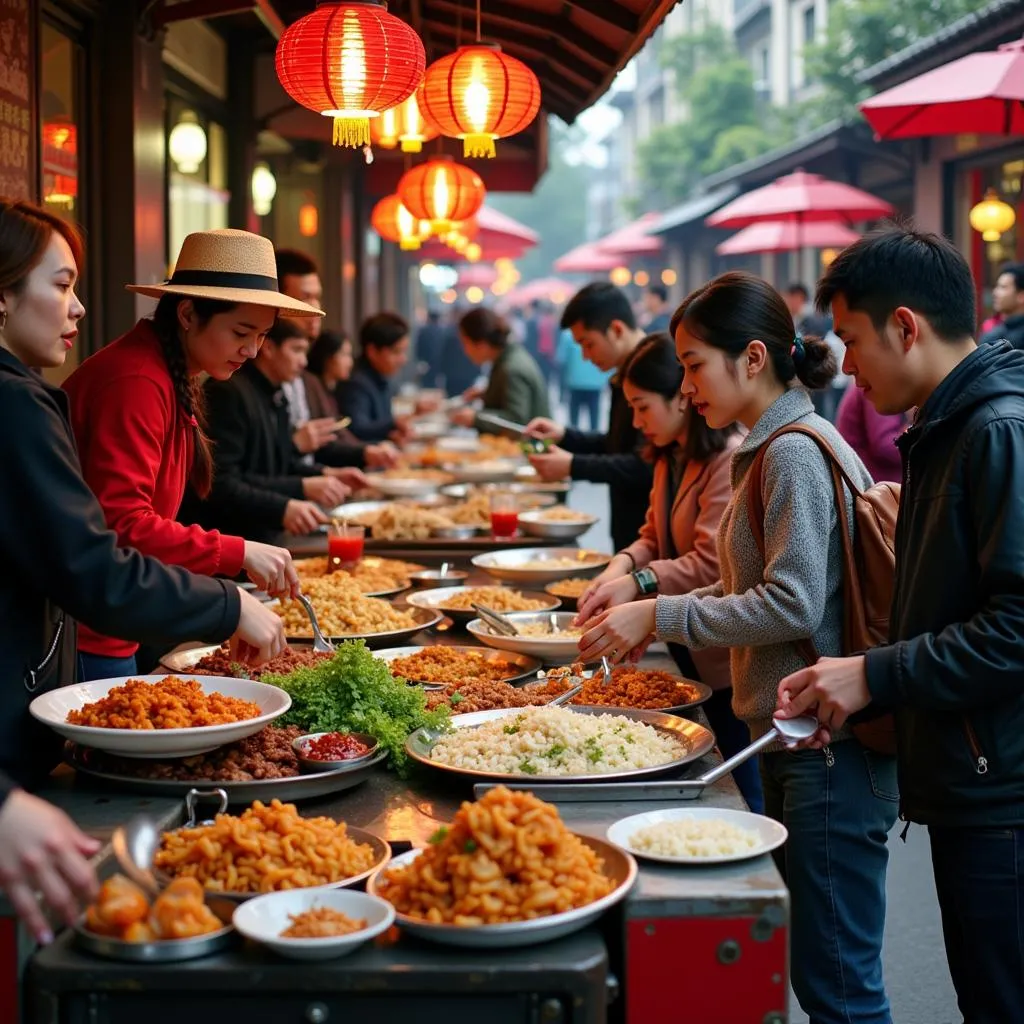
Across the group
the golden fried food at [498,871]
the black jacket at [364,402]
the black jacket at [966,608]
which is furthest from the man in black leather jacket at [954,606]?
the black jacket at [364,402]

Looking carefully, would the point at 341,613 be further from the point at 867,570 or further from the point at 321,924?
the point at 321,924

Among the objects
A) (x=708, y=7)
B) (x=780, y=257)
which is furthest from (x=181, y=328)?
(x=708, y=7)

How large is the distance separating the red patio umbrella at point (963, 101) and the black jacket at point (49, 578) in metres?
7.12

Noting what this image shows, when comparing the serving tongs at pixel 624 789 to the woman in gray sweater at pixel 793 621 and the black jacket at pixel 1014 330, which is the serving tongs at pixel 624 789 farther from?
the black jacket at pixel 1014 330

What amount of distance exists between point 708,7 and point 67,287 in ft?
156

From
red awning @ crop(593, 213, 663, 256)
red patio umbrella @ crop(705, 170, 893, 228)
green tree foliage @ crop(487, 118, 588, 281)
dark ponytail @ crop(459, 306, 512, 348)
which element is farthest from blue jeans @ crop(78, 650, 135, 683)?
green tree foliage @ crop(487, 118, 588, 281)

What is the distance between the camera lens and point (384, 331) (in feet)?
33.2

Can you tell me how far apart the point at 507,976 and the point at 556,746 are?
2.73 ft

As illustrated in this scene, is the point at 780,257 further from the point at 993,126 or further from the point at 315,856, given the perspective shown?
the point at 315,856

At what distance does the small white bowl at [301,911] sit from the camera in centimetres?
213

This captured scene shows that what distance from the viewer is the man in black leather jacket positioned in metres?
2.62

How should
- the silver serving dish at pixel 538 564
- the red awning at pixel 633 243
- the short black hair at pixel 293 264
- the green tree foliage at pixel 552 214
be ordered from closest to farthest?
1. the silver serving dish at pixel 538 564
2. the short black hair at pixel 293 264
3. the red awning at pixel 633 243
4. the green tree foliage at pixel 552 214

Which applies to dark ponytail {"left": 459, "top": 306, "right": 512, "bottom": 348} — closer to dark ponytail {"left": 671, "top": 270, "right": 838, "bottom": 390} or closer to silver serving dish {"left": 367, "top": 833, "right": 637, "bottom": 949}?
dark ponytail {"left": 671, "top": 270, "right": 838, "bottom": 390}

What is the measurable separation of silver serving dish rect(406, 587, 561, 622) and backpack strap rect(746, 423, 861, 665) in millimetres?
1376
